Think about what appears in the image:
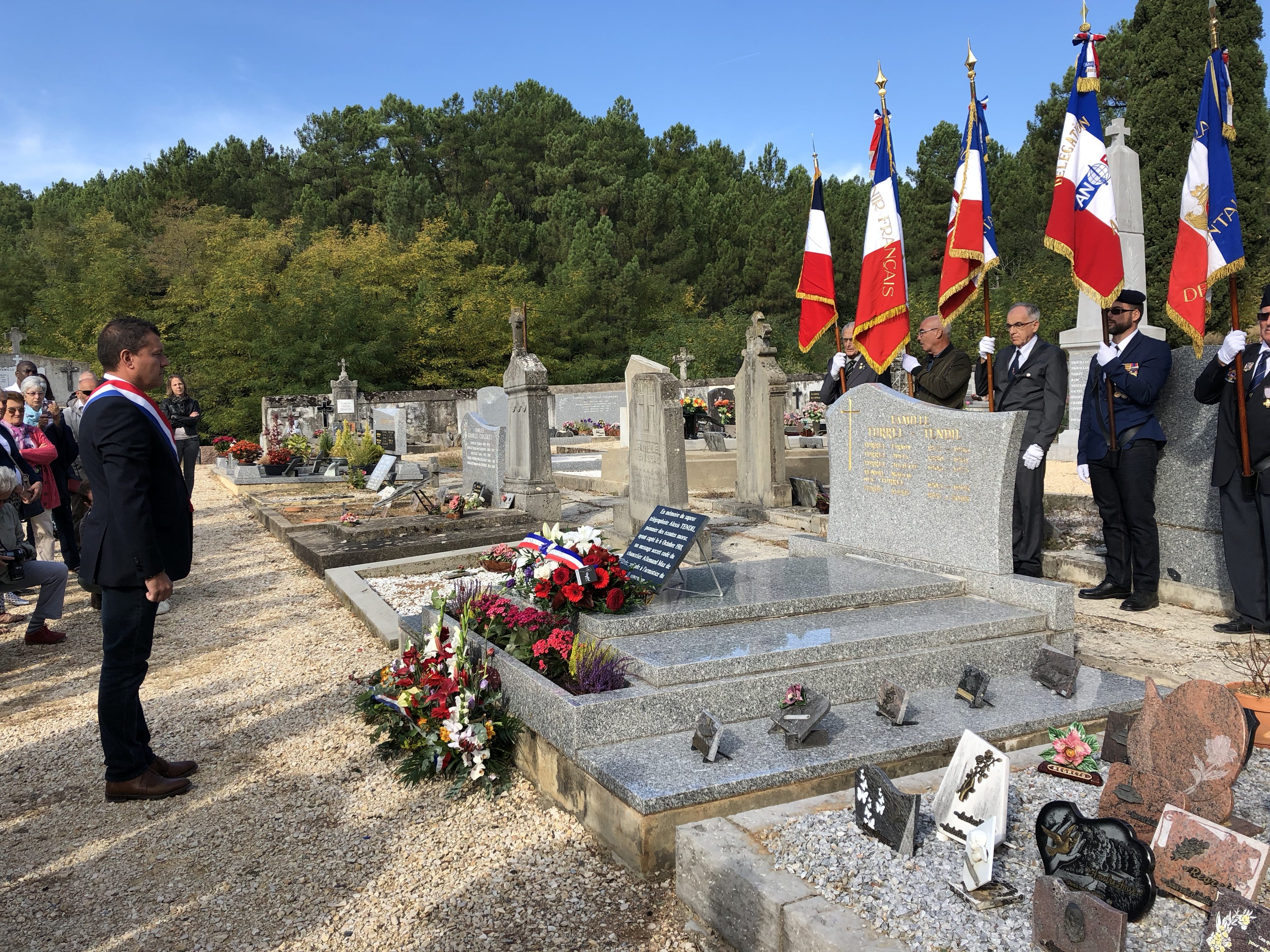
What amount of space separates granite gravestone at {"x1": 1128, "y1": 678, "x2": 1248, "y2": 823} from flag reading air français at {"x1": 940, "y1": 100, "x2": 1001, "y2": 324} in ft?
14.6

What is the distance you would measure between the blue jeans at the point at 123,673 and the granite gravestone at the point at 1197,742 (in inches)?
146

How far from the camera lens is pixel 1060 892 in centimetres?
201

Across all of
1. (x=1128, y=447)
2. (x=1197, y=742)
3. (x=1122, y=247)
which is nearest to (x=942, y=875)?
(x=1197, y=742)

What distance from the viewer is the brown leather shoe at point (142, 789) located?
3607 millimetres

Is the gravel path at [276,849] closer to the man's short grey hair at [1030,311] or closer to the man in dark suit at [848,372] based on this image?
the man's short grey hair at [1030,311]

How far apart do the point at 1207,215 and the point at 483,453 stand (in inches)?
325

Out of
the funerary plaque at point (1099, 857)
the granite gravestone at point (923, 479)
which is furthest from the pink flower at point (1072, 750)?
the granite gravestone at point (923, 479)

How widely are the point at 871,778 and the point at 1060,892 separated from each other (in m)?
0.66

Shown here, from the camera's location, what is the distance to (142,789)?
142 inches

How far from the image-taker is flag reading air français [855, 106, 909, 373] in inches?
281

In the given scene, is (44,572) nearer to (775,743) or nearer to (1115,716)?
(775,743)

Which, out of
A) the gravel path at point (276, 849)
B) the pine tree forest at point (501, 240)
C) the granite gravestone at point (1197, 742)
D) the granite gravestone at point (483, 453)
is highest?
the pine tree forest at point (501, 240)

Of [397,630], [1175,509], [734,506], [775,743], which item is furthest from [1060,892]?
[734,506]

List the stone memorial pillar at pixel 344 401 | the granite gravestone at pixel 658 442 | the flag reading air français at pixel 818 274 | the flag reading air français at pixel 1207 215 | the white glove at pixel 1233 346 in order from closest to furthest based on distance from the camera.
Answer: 1. the white glove at pixel 1233 346
2. the flag reading air français at pixel 1207 215
3. the granite gravestone at pixel 658 442
4. the flag reading air français at pixel 818 274
5. the stone memorial pillar at pixel 344 401
